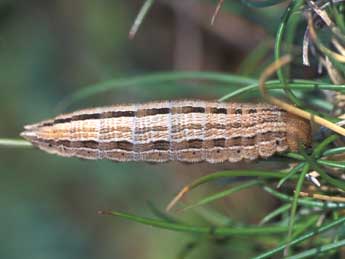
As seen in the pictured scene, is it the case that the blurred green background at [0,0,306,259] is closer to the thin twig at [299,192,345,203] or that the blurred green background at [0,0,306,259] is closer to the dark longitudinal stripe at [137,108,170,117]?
the dark longitudinal stripe at [137,108,170,117]

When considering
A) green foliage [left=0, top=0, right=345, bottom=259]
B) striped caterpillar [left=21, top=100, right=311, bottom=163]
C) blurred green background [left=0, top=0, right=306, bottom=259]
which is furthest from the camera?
blurred green background [left=0, top=0, right=306, bottom=259]

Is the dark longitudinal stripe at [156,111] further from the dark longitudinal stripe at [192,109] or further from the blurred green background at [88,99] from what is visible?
the blurred green background at [88,99]

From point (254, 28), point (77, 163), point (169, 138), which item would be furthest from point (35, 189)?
point (169, 138)

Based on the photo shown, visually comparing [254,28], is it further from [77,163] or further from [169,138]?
[169,138]

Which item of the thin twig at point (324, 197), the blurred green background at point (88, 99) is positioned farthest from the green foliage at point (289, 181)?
the blurred green background at point (88, 99)

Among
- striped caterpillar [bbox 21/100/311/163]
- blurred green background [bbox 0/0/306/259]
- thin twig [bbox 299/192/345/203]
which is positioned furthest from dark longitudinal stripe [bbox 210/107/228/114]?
blurred green background [bbox 0/0/306/259]

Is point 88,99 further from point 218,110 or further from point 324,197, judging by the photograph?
point 324,197
